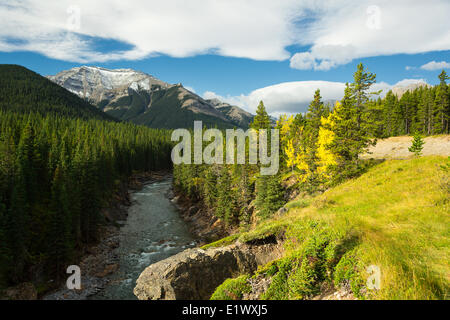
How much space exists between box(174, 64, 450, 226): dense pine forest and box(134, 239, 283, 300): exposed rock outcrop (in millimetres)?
18632

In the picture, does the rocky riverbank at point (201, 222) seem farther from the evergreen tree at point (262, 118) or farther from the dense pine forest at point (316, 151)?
the evergreen tree at point (262, 118)

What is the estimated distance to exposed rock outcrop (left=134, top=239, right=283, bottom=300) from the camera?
11961mm

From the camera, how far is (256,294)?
34.1ft

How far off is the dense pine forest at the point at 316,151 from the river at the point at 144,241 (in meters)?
9.17

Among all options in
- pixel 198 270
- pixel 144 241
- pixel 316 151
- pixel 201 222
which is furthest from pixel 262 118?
pixel 198 270

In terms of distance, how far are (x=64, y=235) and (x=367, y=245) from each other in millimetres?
35148

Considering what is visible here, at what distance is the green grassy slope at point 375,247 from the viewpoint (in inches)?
299

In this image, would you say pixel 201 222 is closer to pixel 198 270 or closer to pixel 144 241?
pixel 144 241

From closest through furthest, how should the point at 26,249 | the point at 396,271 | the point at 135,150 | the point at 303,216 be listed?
the point at 396,271 < the point at 303,216 < the point at 26,249 < the point at 135,150

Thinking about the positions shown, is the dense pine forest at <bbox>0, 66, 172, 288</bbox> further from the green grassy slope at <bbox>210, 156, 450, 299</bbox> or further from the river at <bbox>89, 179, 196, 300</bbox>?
the green grassy slope at <bbox>210, 156, 450, 299</bbox>

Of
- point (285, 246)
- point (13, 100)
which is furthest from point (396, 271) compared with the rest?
point (13, 100)

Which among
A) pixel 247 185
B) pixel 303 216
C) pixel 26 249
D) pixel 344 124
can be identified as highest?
pixel 344 124

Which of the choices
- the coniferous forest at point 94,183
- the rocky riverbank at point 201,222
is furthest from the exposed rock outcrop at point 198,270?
the rocky riverbank at point 201,222

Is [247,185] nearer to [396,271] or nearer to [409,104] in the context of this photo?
[396,271]
